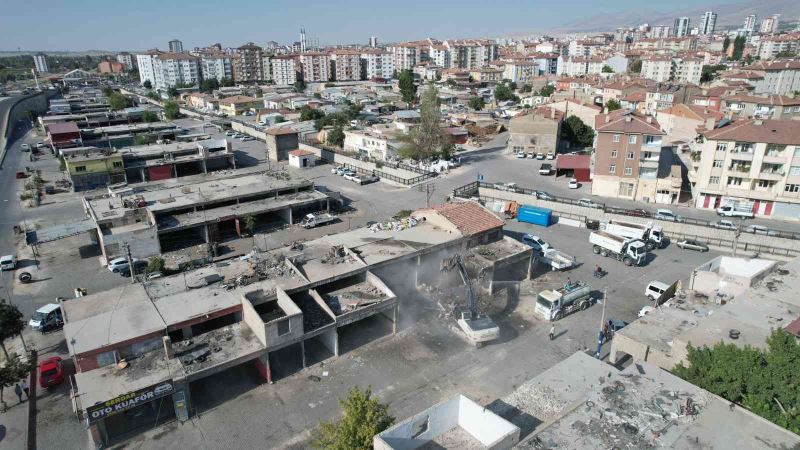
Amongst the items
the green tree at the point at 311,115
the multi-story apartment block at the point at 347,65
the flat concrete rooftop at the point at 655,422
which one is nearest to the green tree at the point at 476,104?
the green tree at the point at 311,115

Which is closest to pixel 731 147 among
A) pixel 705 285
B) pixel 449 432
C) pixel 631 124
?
pixel 631 124

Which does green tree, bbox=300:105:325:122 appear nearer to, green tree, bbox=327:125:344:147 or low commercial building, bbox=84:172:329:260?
green tree, bbox=327:125:344:147

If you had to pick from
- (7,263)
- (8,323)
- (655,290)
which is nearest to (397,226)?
(655,290)

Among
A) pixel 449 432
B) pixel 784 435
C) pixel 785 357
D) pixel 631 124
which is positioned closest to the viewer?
pixel 784 435

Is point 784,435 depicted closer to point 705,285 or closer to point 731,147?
point 705,285

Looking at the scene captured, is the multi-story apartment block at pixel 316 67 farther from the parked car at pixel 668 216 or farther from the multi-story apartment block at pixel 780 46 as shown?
the multi-story apartment block at pixel 780 46
